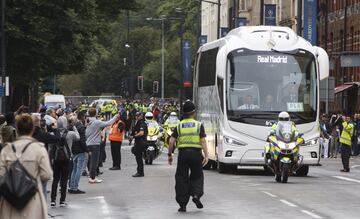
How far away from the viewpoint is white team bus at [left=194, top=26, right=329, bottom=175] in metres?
31.1

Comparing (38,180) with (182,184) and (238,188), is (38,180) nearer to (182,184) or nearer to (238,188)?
(182,184)

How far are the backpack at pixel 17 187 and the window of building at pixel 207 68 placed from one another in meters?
21.6

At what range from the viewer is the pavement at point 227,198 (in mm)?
19297

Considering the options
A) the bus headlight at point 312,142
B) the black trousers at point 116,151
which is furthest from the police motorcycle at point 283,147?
the black trousers at point 116,151

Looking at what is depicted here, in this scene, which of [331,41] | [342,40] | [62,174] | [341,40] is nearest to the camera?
[62,174]

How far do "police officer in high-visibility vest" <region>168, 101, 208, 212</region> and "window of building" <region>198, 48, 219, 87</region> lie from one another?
13.3 m

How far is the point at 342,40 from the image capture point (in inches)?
2800

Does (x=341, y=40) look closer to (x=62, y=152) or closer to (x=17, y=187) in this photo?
(x=62, y=152)

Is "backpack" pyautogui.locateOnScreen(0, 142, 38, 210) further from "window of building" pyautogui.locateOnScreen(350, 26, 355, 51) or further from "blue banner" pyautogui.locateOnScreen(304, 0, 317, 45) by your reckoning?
"window of building" pyautogui.locateOnScreen(350, 26, 355, 51)

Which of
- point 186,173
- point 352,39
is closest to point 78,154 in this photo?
point 186,173

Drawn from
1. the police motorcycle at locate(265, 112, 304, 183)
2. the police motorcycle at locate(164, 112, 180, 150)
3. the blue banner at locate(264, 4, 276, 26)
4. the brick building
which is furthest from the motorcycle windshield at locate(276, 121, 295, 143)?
the brick building

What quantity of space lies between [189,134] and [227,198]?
3246mm

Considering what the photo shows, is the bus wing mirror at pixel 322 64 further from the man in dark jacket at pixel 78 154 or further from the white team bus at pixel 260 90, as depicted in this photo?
the man in dark jacket at pixel 78 154

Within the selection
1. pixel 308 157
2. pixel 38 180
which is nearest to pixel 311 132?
pixel 308 157
